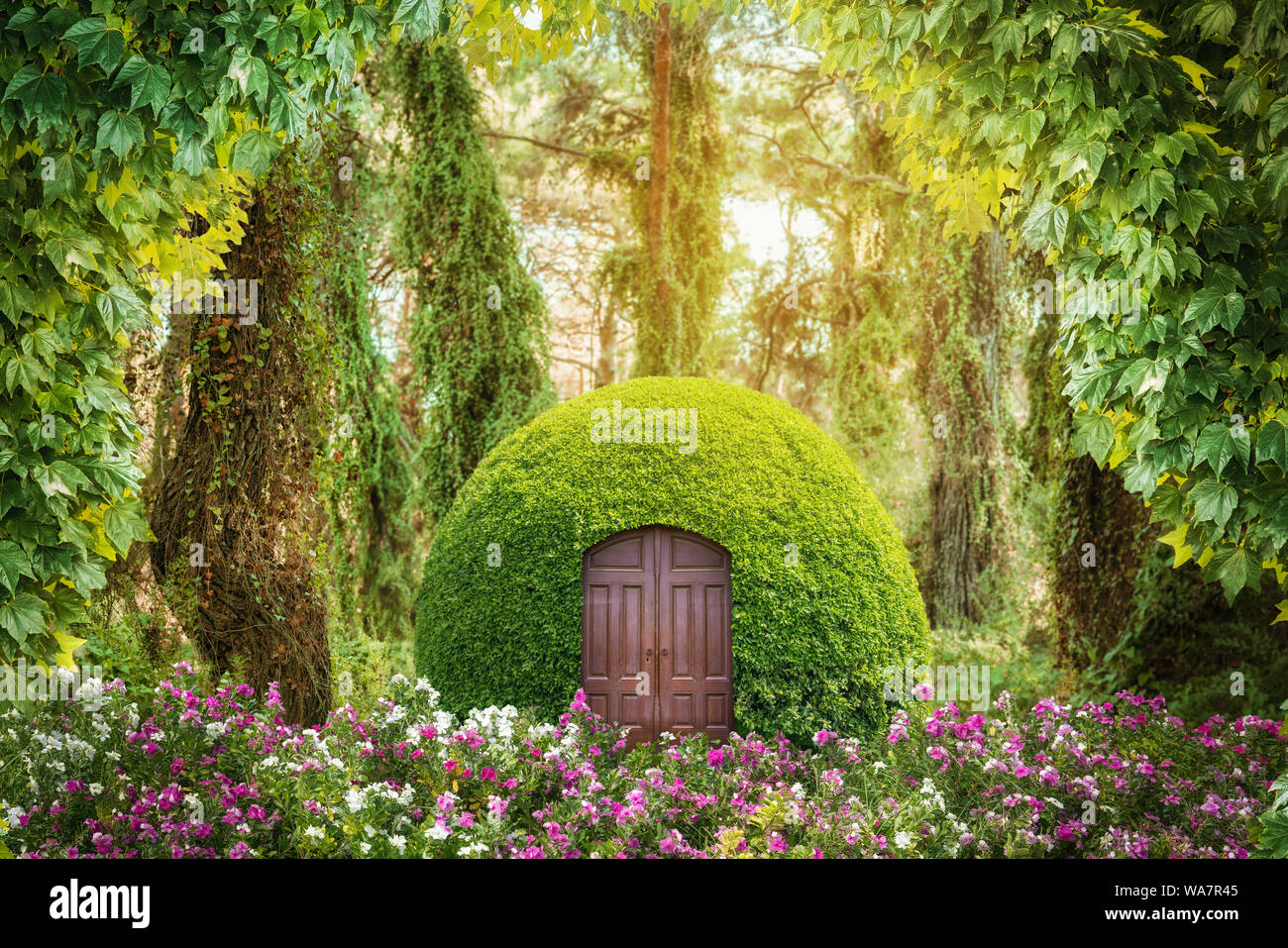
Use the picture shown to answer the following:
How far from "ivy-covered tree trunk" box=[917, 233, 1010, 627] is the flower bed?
242 inches

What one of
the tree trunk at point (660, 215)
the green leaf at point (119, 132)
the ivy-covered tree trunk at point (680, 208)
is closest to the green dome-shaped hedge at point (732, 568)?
the green leaf at point (119, 132)

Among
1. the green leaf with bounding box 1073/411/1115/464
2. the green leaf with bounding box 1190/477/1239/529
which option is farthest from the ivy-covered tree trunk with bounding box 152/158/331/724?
the green leaf with bounding box 1190/477/1239/529

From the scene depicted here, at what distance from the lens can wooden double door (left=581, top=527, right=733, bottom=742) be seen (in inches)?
263

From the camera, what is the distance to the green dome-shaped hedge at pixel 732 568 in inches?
257

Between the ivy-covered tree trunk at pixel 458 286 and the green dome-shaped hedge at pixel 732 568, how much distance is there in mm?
3592

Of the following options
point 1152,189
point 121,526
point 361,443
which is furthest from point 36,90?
point 361,443

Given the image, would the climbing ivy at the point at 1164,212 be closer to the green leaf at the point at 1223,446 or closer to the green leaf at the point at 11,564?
the green leaf at the point at 1223,446

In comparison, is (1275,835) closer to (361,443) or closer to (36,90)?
(36,90)

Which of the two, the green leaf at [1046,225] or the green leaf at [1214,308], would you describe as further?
the green leaf at [1046,225]

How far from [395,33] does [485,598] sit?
407cm

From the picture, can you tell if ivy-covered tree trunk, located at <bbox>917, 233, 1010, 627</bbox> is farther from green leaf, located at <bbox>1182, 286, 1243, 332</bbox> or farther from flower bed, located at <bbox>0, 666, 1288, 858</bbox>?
green leaf, located at <bbox>1182, 286, 1243, 332</bbox>

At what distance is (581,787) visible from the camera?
5.02 metres
